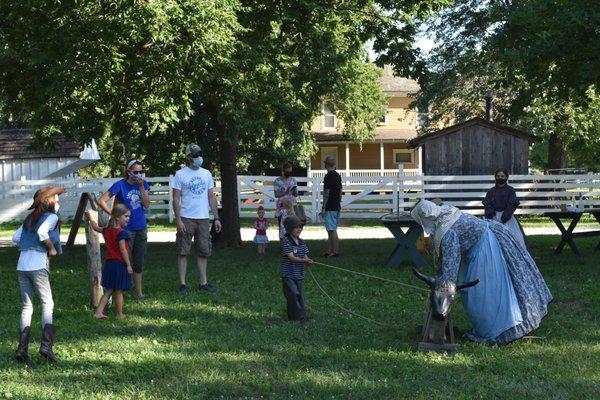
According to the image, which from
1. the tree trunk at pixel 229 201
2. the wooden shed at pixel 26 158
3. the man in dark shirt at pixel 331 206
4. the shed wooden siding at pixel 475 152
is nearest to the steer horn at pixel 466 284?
the man in dark shirt at pixel 331 206

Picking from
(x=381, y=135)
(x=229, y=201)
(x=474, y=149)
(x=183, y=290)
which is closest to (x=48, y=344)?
(x=183, y=290)

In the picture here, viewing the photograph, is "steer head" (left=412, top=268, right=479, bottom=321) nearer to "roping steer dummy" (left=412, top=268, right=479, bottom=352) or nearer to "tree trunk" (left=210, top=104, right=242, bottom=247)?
"roping steer dummy" (left=412, top=268, right=479, bottom=352)

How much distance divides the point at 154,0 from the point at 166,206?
53.2ft

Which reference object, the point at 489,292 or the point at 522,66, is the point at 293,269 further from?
the point at 522,66

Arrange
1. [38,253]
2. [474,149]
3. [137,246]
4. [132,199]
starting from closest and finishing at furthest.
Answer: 1. [38,253]
2. [132,199]
3. [137,246]
4. [474,149]

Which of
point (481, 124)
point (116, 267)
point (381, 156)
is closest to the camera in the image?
point (116, 267)

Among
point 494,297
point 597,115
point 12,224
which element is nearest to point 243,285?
point 494,297

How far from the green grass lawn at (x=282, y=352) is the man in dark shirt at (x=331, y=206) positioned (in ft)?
14.2

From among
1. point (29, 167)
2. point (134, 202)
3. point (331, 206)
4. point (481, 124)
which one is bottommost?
point (331, 206)

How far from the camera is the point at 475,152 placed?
28.6 m

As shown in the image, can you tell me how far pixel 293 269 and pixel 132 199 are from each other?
8.34ft

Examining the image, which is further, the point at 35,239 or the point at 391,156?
the point at 391,156

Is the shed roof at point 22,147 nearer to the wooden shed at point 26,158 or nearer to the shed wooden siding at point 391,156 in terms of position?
the wooden shed at point 26,158

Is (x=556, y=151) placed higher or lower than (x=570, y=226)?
higher
